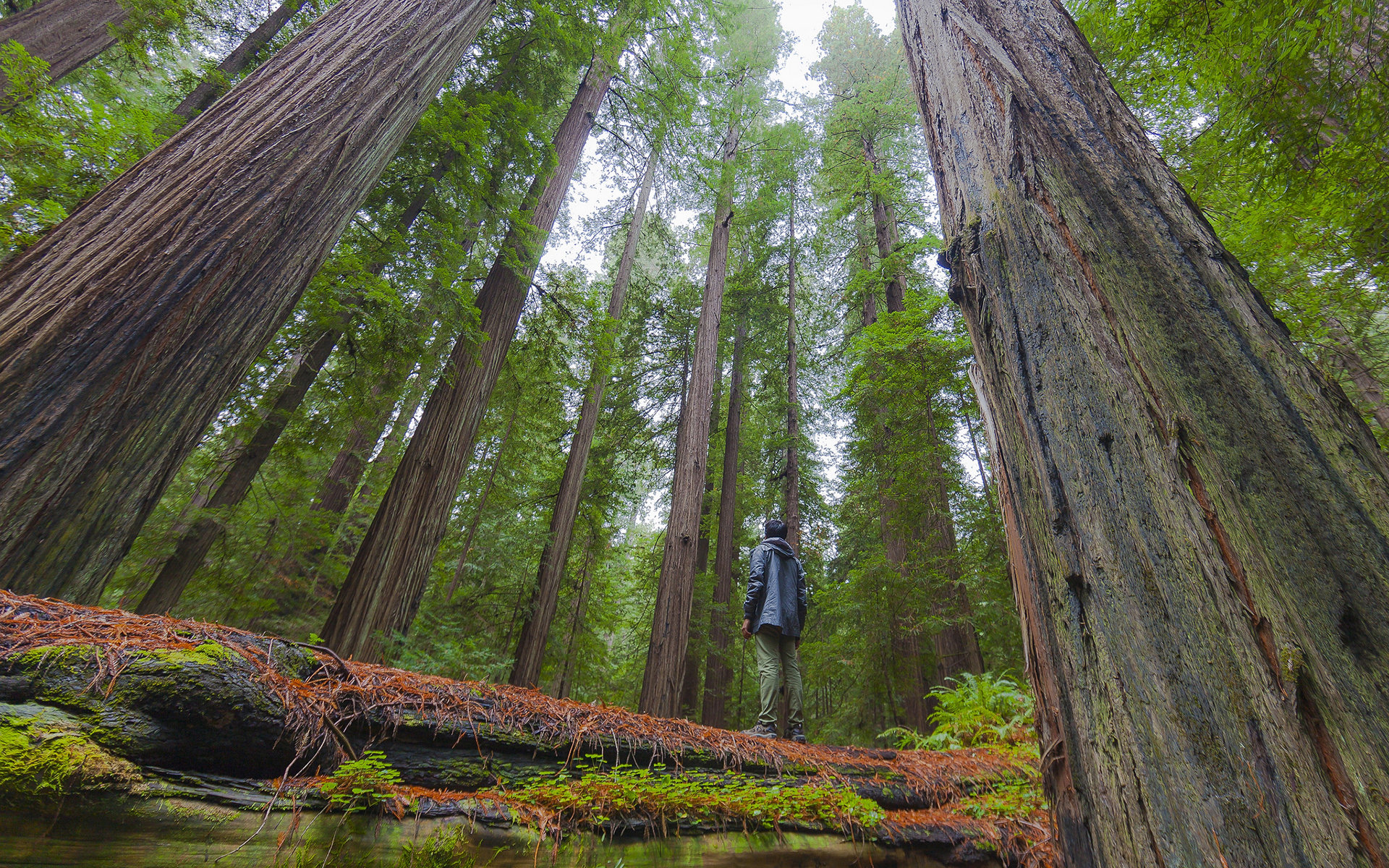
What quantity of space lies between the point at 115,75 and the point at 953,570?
19820mm

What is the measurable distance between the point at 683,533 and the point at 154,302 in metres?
6.31

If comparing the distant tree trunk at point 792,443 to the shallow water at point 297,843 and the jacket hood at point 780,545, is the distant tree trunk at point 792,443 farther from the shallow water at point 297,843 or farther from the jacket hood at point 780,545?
the shallow water at point 297,843

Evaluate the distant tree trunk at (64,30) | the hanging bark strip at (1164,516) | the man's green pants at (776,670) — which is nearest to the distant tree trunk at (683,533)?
the man's green pants at (776,670)

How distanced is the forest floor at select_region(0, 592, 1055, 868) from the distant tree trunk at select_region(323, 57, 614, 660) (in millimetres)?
2257

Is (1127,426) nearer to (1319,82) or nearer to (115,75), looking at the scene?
(1319,82)

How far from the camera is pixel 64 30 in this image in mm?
7113

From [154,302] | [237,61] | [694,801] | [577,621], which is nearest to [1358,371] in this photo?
[694,801]

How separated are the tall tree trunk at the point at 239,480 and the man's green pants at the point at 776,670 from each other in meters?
5.61

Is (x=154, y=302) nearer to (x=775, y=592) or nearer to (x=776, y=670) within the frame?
(x=775, y=592)

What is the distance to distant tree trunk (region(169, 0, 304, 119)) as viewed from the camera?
6816 mm

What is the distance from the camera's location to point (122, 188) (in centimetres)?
262

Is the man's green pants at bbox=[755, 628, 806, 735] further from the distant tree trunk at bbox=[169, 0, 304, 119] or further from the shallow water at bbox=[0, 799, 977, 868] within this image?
the distant tree trunk at bbox=[169, 0, 304, 119]

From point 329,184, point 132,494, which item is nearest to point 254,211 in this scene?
point 329,184

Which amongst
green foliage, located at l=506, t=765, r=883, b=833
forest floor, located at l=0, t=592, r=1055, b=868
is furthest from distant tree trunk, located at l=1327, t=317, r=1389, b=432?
green foliage, located at l=506, t=765, r=883, b=833
